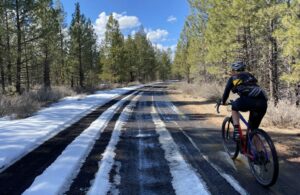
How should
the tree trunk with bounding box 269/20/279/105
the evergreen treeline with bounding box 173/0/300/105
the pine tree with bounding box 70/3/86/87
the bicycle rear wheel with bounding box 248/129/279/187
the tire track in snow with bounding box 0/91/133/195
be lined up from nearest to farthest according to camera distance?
the bicycle rear wheel with bounding box 248/129/279/187
the tire track in snow with bounding box 0/91/133/195
the evergreen treeline with bounding box 173/0/300/105
the tree trunk with bounding box 269/20/279/105
the pine tree with bounding box 70/3/86/87

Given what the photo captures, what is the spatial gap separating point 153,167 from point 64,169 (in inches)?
62.7

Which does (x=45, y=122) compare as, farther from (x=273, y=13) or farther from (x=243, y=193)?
(x=273, y=13)

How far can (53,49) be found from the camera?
31.5 m

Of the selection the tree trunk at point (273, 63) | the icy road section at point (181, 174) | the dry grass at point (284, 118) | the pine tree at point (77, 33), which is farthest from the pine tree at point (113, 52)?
the icy road section at point (181, 174)

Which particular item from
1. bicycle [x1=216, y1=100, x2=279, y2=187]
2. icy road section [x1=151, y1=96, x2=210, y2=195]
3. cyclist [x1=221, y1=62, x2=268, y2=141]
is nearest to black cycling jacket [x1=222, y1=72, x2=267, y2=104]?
cyclist [x1=221, y1=62, x2=268, y2=141]

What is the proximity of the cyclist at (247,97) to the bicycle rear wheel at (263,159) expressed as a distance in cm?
39

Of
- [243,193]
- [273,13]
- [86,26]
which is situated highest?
[86,26]

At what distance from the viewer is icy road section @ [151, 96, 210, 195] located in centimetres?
492

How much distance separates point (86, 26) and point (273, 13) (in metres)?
29.8

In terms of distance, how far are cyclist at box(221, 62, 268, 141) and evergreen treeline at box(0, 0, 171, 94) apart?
16456mm

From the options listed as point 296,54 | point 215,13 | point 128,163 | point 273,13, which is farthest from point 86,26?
point 128,163

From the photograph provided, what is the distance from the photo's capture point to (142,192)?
4.91 meters

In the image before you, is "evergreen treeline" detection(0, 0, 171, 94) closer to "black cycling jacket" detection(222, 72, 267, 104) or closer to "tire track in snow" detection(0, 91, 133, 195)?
"tire track in snow" detection(0, 91, 133, 195)

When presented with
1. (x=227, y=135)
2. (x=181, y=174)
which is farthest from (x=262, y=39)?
(x=181, y=174)
